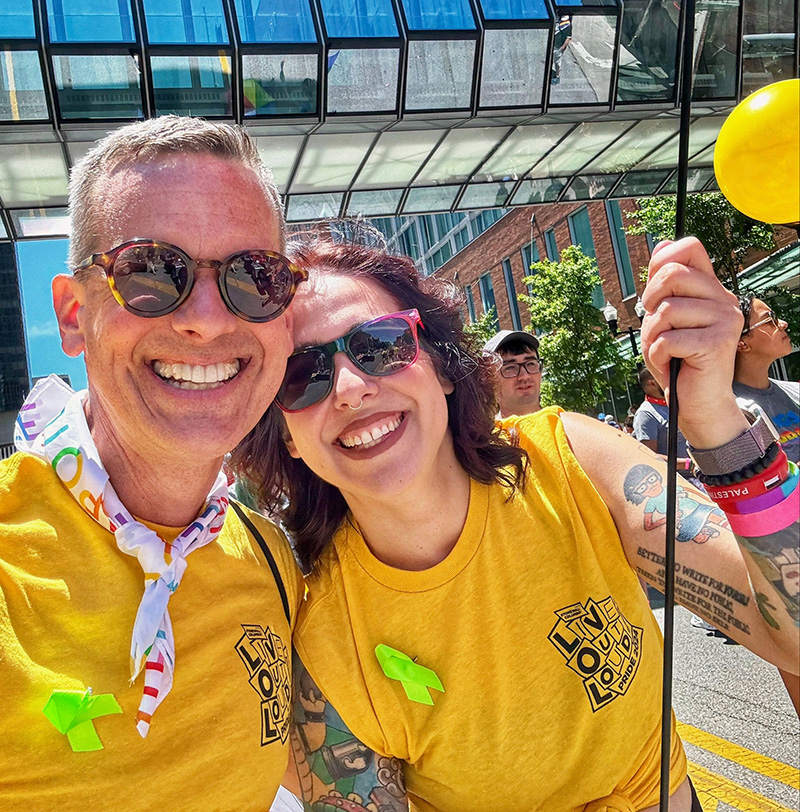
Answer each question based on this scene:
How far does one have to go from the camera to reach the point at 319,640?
219cm

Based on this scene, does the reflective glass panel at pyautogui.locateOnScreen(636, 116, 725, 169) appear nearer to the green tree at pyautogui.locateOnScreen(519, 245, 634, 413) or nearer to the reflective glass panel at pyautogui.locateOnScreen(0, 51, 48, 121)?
→ the green tree at pyautogui.locateOnScreen(519, 245, 634, 413)

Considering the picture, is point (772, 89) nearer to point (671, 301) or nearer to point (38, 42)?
point (671, 301)

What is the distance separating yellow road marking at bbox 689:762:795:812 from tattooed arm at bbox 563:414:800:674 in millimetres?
2245

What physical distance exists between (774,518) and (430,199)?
43.5ft

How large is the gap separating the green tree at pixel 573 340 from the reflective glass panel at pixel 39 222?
14409 mm

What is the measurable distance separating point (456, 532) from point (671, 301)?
3.13ft

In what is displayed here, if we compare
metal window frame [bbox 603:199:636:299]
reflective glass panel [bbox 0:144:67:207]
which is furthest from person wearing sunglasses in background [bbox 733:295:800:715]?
metal window frame [bbox 603:199:636:299]

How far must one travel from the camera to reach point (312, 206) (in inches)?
528

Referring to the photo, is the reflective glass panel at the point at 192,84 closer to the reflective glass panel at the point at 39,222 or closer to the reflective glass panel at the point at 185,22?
the reflective glass panel at the point at 185,22

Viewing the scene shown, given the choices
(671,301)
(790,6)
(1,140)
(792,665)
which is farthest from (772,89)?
(790,6)

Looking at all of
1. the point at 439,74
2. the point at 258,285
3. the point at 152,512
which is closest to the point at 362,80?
the point at 439,74

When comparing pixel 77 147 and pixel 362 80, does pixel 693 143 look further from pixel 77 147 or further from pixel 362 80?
pixel 77 147

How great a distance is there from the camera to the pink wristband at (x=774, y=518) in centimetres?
159

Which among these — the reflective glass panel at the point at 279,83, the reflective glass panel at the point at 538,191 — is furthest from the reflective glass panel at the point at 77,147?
the reflective glass panel at the point at 538,191
